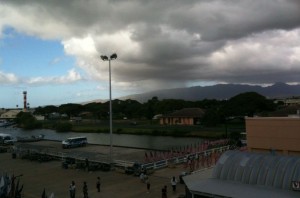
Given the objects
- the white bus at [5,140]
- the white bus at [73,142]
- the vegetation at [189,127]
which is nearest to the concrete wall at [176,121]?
the vegetation at [189,127]

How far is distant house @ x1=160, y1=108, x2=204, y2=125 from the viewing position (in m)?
109

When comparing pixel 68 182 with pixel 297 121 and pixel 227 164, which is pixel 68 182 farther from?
pixel 297 121

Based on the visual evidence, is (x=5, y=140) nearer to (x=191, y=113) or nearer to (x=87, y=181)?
(x=87, y=181)

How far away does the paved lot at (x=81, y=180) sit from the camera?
88.1 ft

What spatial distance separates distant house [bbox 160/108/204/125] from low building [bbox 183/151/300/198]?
278ft

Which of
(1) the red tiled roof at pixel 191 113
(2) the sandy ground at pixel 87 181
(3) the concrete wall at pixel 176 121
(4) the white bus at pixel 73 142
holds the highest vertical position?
(1) the red tiled roof at pixel 191 113

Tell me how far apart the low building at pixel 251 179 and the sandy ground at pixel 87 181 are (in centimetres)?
573

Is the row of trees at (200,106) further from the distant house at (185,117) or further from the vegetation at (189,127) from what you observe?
the distant house at (185,117)

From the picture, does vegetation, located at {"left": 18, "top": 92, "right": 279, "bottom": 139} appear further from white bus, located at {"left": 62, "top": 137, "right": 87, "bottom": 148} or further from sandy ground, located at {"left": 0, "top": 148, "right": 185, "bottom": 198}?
sandy ground, located at {"left": 0, "top": 148, "right": 185, "bottom": 198}

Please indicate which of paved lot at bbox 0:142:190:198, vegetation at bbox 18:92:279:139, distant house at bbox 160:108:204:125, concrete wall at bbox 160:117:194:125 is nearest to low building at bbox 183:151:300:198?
paved lot at bbox 0:142:190:198

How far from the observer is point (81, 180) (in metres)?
31.7

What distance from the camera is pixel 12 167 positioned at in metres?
39.8

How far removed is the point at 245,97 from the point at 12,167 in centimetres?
7579

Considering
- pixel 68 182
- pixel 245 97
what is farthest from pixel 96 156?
pixel 245 97
